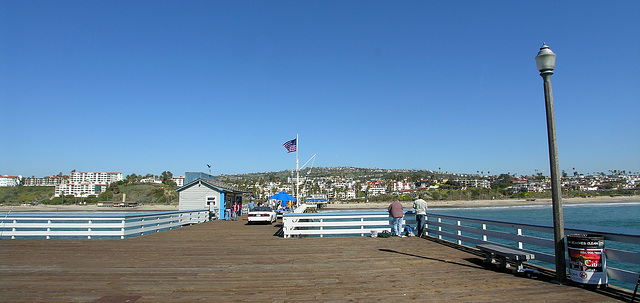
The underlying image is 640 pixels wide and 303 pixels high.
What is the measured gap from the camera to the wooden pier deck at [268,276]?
18.1ft

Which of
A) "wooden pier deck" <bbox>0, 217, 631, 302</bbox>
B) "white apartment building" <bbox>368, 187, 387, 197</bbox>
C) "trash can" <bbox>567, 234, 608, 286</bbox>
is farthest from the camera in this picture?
"white apartment building" <bbox>368, 187, 387, 197</bbox>

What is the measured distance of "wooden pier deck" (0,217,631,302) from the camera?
18.1 feet

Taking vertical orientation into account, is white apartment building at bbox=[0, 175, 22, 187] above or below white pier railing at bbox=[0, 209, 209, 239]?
above

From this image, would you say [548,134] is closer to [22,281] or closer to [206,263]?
[206,263]

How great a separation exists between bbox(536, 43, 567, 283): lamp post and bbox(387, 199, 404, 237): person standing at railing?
6877 millimetres

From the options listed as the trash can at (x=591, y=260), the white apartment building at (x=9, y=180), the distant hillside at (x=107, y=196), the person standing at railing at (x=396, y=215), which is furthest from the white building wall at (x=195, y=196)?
the white apartment building at (x=9, y=180)

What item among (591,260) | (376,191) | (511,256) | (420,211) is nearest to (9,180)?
(376,191)

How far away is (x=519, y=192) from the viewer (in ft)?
482

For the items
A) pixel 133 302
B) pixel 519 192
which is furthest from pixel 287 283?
pixel 519 192

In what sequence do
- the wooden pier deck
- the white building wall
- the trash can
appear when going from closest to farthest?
the wooden pier deck
the trash can
the white building wall

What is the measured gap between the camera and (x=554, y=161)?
20.9 feet

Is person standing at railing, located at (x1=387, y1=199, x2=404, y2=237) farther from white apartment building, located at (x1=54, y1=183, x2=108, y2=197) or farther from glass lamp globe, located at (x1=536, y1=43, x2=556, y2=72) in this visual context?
white apartment building, located at (x1=54, y1=183, x2=108, y2=197)

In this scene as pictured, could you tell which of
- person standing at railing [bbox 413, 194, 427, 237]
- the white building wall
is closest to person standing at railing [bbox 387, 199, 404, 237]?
person standing at railing [bbox 413, 194, 427, 237]

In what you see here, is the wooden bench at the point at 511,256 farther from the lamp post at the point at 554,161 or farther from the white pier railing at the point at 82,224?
the white pier railing at the point at 82,224
